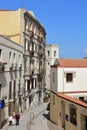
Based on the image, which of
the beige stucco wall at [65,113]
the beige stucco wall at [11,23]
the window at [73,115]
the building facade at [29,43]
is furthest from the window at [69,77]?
the beige stucco wall at [11,23]

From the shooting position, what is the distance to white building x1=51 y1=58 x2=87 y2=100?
3784cm

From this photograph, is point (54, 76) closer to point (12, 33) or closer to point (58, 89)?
point (58, 89)

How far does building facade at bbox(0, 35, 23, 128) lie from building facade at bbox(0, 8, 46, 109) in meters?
3.25

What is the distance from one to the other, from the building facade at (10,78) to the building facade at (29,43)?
3249 millimetres

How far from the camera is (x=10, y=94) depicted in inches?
1609

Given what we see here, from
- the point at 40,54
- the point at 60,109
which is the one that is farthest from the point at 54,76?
the point at 40,54

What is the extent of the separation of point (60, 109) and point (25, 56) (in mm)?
17781

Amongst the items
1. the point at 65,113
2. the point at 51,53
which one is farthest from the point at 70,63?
the point at 51,53

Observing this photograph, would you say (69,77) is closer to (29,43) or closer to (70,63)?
(70,63)

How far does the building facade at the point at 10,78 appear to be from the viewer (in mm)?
36250

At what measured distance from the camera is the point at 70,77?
3862 centimetres

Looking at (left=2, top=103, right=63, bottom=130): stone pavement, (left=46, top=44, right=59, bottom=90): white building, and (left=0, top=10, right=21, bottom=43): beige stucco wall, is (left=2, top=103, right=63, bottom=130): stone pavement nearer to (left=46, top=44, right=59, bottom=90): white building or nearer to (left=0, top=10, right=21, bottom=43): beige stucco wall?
(left=0, top=10, right=21, bottom=43): beige stucco wall

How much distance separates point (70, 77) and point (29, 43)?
700 inches

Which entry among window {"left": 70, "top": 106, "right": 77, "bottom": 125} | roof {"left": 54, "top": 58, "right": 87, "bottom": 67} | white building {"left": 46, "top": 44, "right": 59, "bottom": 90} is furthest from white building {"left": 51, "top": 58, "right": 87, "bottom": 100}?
white building {"left": 46, "top": 44, "right": 59, "bottom": 90}
